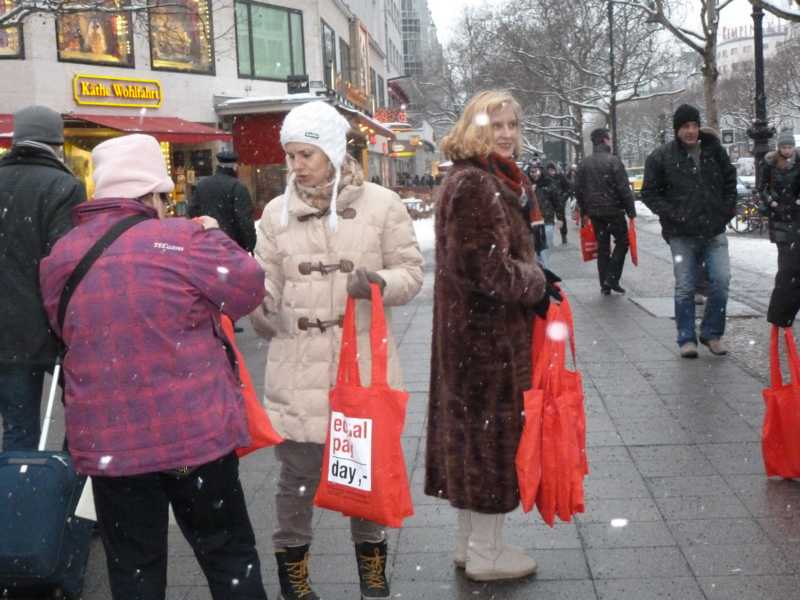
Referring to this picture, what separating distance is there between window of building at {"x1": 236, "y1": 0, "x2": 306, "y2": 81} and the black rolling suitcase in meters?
24.7

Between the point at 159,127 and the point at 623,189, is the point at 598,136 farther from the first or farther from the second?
the point at 159,127

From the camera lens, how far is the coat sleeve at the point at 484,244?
3615 millimetres

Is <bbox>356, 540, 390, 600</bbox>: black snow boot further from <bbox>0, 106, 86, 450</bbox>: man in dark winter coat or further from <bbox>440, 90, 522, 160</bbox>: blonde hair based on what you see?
<bbox>0, 106, 86, 450</bbox>: man in dark winter coat

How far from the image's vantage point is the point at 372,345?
11.6ft

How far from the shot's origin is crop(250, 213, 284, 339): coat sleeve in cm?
367

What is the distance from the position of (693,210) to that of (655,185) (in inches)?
18.9

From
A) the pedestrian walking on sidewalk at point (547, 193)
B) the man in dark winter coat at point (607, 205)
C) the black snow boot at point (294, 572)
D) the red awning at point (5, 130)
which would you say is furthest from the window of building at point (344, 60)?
the black snow boot at point (294, 572)

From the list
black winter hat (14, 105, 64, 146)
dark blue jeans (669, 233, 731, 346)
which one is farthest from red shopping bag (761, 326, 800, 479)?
black winter hat (14, 105, 64, 146)

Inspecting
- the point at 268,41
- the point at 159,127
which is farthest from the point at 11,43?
the point at 268,41

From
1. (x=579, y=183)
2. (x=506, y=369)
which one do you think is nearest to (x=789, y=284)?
(x=506, y=369)

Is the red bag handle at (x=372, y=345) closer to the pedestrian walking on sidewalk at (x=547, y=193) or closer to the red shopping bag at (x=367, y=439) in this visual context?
the red shopping bag at (x=367, y=439)

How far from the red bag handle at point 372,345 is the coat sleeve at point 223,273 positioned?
2.18ft

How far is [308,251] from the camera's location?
144 inches

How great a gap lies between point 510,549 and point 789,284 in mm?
2244
